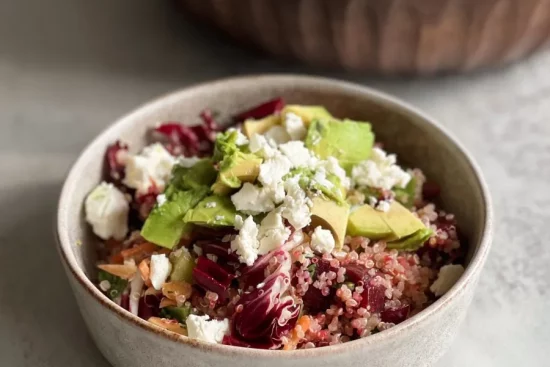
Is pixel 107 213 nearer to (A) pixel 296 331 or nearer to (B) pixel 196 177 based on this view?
(B) pixel 196 177

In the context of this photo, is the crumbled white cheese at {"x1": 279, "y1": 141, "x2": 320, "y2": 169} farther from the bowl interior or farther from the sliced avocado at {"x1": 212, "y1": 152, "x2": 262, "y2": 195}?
the bowl interior

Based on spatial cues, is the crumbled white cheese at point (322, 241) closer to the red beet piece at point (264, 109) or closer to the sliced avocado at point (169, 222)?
the sliced avocado at point (169, 222)

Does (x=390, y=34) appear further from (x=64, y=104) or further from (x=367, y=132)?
(x=64, y=104)

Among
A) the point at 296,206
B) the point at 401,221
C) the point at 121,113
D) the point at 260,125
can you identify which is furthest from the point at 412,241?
the point at 121,113

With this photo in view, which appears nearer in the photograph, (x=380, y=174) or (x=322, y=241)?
(x=322, y=241)

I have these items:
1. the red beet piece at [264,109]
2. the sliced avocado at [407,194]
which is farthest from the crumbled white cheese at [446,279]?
the red beet piece at [264,109]
